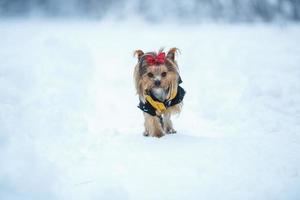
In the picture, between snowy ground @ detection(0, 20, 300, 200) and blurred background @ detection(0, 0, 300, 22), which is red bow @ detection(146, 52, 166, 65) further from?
blurred background @ detection(0, 0, 300, 22)

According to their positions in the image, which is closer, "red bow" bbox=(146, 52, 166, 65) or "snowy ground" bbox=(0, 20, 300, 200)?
"snowy ground" bbox=(0, 20, 300, 200)

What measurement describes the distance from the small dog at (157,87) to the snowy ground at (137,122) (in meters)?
0.31

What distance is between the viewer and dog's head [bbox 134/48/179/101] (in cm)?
541

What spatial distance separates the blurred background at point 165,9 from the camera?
15656 millimetres

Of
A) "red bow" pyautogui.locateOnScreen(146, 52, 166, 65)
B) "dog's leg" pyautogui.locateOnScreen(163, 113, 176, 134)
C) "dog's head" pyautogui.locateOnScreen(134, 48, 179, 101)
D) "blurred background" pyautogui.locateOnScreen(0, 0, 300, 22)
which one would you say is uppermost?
"blurred background" pyautogui.locateOnScreen(0, 0, 300, 22)

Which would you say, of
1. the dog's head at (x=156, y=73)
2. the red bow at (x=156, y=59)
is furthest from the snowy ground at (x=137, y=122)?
the red bow at (x=156, y=59)

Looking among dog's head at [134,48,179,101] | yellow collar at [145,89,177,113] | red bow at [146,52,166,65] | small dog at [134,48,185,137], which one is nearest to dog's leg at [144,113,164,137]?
small dog at [134,48,185,137]

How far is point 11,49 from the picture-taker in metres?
10.3

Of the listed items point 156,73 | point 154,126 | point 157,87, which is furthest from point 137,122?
point 156,73

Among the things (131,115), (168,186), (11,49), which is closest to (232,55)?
(131,115)

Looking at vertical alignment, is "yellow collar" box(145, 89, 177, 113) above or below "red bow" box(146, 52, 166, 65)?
below

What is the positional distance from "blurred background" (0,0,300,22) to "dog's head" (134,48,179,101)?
1088 centimetres

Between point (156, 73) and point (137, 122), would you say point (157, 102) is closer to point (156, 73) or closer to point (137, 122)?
point (156, 73)

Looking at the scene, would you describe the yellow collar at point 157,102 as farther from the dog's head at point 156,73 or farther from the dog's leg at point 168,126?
the dog's leg at point 168,126
